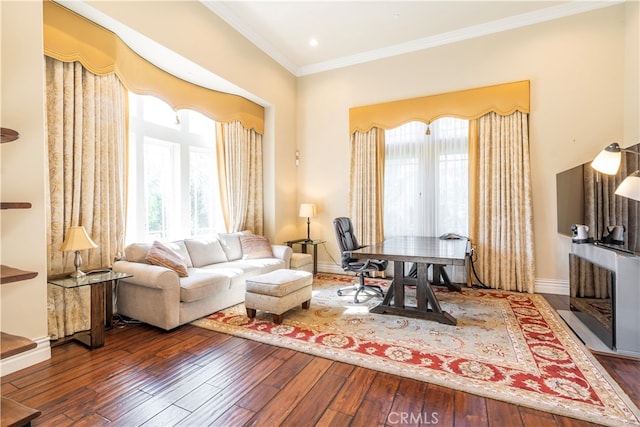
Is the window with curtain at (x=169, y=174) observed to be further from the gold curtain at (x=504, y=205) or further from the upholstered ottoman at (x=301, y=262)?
the gold curtain at (x=504, y=205)

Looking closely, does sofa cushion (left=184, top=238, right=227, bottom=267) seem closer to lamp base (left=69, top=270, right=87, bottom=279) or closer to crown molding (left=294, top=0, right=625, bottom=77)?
lamp base (left=69, top=270, right=87, bottom=279)

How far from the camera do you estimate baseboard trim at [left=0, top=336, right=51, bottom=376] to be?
210 centimetres

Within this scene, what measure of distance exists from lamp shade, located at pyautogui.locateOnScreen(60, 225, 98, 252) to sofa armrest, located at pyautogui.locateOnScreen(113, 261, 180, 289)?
1.42ft

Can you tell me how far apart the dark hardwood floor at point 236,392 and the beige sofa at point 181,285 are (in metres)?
0.43

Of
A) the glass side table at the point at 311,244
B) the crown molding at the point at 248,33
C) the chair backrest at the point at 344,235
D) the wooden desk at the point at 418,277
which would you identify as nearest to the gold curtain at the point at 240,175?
the glass side table at the point at 311,244

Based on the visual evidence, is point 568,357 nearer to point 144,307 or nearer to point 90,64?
point 144,307

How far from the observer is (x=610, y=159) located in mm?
2477

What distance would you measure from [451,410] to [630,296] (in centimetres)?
174

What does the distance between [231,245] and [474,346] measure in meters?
3.28

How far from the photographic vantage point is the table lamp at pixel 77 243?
2.54 metres

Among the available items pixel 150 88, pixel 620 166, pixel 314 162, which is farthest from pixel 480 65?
pixel 150 88

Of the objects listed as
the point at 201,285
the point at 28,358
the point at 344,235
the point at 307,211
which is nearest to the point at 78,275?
the point at 28,358

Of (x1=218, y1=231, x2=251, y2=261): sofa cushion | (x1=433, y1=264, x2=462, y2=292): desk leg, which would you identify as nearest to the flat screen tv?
(x1=433, y1=264, x2=462, y2=292): desk leg

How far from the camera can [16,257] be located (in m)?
2.23
